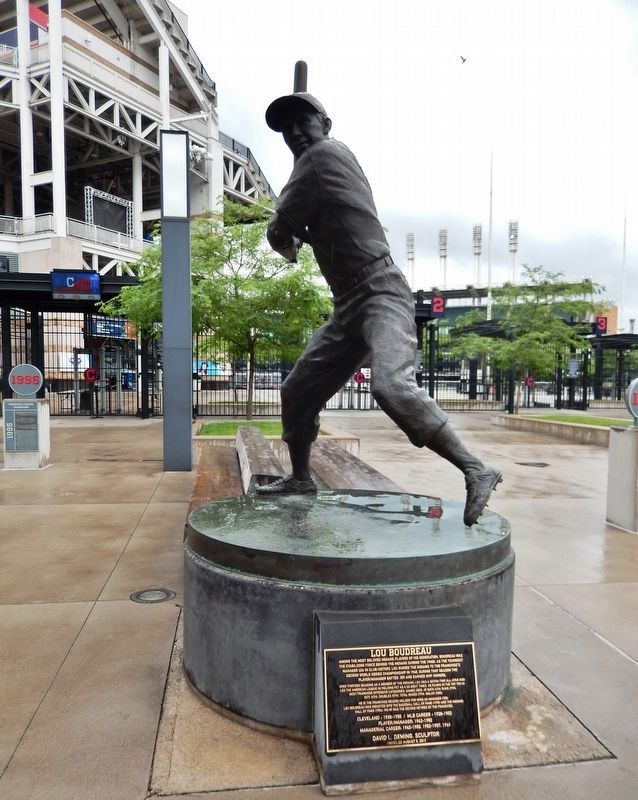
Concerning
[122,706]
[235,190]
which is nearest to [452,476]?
[122,706]

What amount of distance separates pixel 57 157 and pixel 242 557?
3231 cm

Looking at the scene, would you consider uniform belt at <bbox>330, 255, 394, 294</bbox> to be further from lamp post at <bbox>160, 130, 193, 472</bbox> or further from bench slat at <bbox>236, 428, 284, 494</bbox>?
lamp post at <bbox>160, 130, 193, 472</bbox>

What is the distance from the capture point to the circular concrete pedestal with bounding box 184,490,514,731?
2.56 meters

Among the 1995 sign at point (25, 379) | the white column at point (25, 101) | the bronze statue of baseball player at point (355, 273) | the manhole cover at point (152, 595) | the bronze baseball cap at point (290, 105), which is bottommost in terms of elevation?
the manhole cover at point (152, 595)

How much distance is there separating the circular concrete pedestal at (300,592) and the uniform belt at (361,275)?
1403 millimetres

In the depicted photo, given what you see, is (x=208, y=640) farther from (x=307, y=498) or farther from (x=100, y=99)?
(x=100, y=99)

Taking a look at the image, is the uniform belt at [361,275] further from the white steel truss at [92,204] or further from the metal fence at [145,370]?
the white steel truss at [92,204]

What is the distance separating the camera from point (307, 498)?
155 inches

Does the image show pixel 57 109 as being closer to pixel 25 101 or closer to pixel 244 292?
pixel 25 101

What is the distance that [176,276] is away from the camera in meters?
9.06

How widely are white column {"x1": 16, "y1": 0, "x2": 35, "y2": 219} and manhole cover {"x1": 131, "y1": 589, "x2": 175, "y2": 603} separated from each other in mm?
31885

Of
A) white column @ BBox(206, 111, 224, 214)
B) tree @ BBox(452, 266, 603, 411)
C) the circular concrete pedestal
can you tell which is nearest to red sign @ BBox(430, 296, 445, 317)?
tree @ BBox(452, 266, 603, 411)

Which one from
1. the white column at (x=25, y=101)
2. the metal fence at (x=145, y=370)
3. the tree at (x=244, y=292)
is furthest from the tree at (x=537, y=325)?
the white column at (x=25, y=101)

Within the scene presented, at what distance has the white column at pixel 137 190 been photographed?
119 ft
